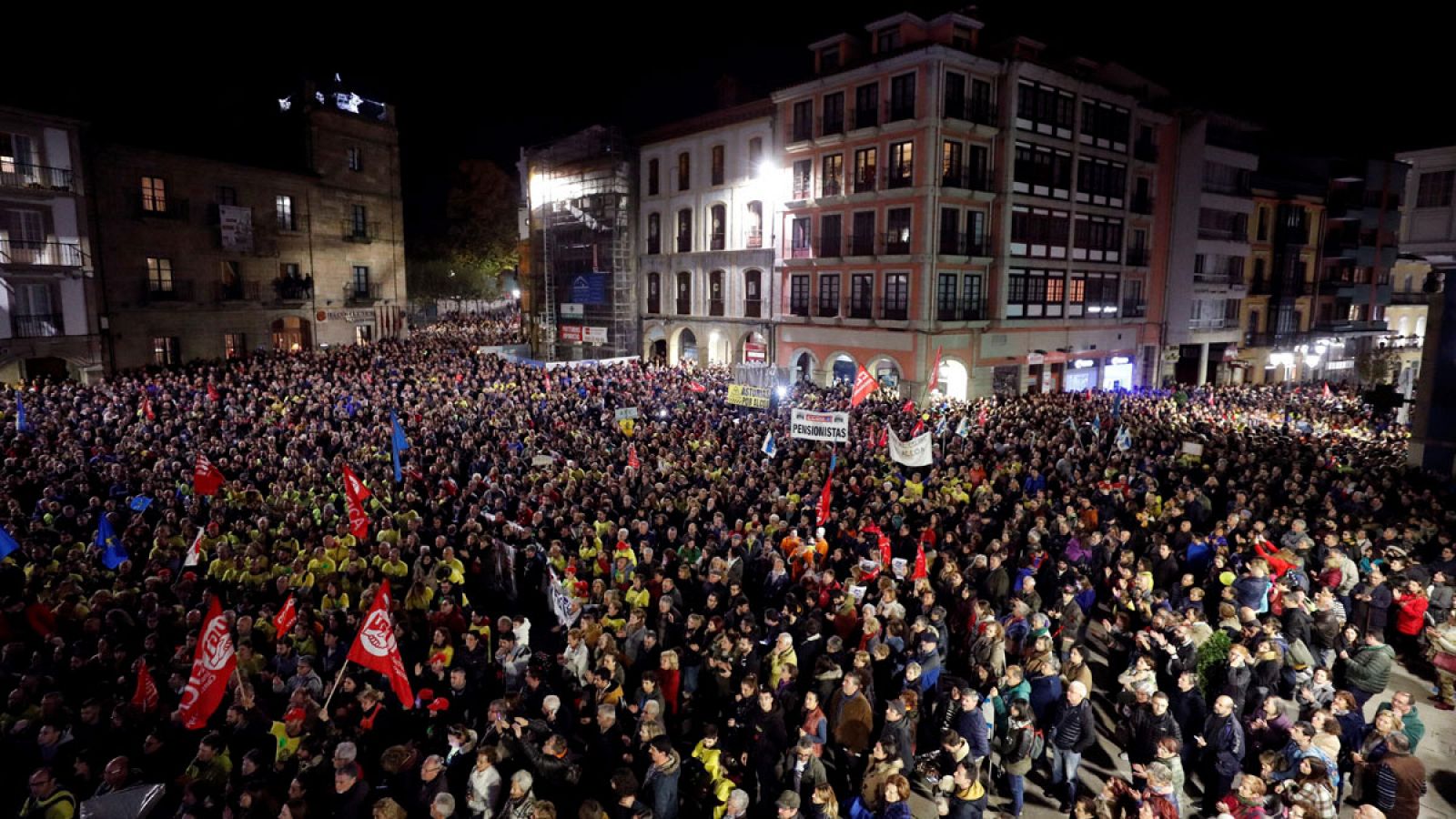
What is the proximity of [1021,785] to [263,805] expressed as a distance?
6857mm

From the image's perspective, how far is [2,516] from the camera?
13.6 m

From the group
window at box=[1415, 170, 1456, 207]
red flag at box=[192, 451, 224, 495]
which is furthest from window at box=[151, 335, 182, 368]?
window at box=[1415, 170, 1456, 207]

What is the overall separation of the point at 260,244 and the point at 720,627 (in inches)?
1524

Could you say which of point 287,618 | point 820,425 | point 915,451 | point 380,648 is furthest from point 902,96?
point 380,648

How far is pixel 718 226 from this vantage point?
4012 cm

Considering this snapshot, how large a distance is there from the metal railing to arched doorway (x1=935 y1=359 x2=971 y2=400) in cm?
3156

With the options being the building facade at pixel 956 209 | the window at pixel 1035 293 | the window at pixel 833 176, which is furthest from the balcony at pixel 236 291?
the window at pixel 1035 293

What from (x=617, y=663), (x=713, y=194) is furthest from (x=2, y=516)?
(x=713, y=194)

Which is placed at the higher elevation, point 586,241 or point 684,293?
point 586,241

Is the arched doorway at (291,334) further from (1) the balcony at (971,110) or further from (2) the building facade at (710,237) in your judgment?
(1) the balcony at (971,110)

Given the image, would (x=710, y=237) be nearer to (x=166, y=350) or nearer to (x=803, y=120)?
(x=803, y=120)

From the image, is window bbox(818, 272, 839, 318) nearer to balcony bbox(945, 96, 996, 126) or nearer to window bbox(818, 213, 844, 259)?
window bbox(818, 213, 844, 259)

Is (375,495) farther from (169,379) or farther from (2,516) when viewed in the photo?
(169,379)

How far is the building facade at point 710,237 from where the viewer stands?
3778cm
